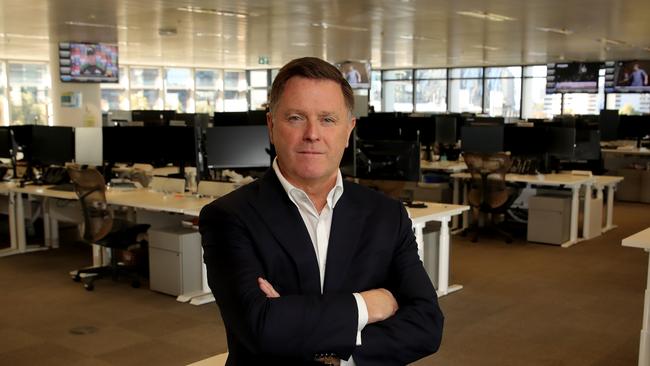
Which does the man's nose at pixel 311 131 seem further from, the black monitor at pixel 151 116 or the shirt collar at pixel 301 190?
the black monitor at pixel 151 116

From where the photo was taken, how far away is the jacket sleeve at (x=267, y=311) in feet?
5.05

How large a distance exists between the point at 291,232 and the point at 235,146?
16.1 feet

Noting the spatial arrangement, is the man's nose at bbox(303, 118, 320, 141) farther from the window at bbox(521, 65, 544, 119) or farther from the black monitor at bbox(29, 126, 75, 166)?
the window at bbox(521, 65, 544, 119)

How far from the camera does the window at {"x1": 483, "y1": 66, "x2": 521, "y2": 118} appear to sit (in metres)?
22.1

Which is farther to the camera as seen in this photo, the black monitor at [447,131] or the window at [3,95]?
the window at [3,95]

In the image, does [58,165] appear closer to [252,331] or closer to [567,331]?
[567,331]

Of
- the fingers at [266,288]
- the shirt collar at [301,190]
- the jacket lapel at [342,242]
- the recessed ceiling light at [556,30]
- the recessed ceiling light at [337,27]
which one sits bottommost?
the fingers at [266,288]

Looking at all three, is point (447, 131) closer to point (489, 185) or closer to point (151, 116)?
point (489, 185)

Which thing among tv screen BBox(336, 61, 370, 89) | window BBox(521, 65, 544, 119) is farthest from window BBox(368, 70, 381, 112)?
tv screen BBox(336, 61, 370, 89)

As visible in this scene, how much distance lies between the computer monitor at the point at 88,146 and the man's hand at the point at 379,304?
20.7ft

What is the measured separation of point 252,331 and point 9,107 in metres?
21.4

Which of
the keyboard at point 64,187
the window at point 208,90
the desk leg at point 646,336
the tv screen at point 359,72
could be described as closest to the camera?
A: the desk leg at point 646,336

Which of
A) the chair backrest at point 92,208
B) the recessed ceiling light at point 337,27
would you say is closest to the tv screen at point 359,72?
the recessed ceiling light at point 337,27

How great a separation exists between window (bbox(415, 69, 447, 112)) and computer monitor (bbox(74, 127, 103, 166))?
56.3 ft
